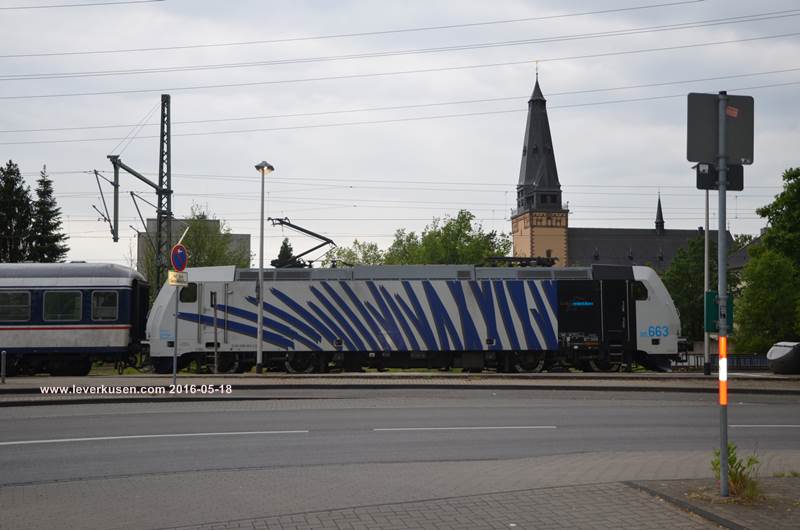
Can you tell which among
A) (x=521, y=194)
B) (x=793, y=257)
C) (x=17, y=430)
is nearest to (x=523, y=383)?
(x=17, y=430)

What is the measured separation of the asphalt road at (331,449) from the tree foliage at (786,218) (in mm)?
34078

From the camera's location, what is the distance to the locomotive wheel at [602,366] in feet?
85.8

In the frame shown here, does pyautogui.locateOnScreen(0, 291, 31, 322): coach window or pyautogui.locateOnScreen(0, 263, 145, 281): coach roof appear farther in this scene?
pyautogui.locateOnScreen(0, 263, 145, 281): coach roof

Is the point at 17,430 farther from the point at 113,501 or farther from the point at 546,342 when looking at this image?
the point at 546,342

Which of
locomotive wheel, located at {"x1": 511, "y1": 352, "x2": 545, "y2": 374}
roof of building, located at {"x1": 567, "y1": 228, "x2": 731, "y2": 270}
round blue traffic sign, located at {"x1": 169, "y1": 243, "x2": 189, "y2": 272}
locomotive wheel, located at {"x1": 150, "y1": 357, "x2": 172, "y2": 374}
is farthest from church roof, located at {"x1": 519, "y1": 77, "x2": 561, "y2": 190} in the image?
round blue traffic sign, located at {"x1": 169, "y1": 243, "x2": 189, "y2": 272}

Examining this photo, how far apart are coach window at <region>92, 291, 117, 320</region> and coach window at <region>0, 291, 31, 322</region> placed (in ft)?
6.46

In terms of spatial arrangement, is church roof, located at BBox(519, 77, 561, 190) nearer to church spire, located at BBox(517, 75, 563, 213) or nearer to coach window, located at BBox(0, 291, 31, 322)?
church spire, located at BBox(517, 75, 563, 213)

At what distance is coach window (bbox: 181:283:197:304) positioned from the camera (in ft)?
84.1

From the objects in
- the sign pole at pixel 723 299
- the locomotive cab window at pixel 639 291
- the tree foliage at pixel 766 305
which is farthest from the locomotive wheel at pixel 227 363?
the tree foliage at pixel 766 305

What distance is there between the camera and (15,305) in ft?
83.4

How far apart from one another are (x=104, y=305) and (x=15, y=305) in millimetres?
2701

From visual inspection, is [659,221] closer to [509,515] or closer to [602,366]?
[602,366]

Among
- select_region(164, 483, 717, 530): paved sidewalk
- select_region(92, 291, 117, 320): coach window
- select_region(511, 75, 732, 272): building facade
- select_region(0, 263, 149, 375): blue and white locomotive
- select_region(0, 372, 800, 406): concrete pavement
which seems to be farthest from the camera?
Answer: select_region(511, 75, 732, 272): building facade

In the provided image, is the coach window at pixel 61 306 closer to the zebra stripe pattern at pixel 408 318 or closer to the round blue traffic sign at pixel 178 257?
the zebra stripe pattern at pixel 408 318
